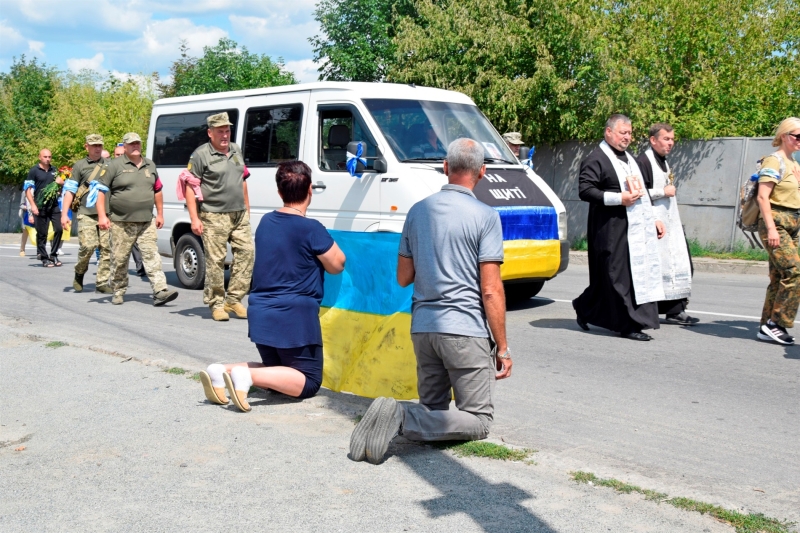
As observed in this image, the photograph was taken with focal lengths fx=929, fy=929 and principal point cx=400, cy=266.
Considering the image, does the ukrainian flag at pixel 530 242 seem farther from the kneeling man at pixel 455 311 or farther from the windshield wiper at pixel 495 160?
the kneeling man at pixel 455 311

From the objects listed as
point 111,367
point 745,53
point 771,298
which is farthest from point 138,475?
point 745,53

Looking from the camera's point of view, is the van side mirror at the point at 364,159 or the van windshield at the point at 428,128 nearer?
the van side mirror at the point at 364,159

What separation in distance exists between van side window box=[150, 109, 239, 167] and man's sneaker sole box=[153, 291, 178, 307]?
95.5 inches

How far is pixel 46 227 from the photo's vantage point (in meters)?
16.9

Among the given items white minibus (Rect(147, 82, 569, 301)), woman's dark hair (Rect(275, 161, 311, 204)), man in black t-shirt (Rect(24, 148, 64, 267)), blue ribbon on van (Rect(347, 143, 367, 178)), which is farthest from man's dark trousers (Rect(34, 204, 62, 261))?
woman's dark hair (Rect(275, 161, 311, 204))

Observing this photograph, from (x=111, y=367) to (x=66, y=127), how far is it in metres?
34.1

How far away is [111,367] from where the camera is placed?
6973 millimetres

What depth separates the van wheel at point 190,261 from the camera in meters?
12.1

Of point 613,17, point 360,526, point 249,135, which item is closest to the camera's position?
point 360,526

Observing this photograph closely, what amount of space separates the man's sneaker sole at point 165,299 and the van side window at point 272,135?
1.92 m

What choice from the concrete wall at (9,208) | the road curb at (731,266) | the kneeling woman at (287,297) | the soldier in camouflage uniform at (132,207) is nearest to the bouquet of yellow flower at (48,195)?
the soldier in camouflage uniform at (132,207)

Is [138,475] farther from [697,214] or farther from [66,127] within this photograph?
[66,127]

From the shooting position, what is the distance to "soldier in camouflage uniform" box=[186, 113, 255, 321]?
373 inches

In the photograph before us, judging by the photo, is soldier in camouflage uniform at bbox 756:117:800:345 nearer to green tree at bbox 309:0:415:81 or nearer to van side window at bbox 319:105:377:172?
van side window at bbox 319:105:377:172
